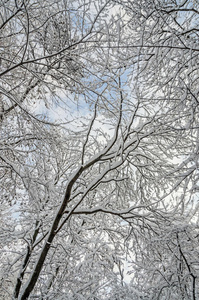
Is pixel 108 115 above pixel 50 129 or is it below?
above

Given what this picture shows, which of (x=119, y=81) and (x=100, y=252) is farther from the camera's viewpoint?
(x=100, y=252)

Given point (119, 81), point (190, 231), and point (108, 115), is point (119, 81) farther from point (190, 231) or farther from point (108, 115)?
point (190, 231)

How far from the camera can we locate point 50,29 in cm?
319

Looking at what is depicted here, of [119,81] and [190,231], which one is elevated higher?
[119,81]

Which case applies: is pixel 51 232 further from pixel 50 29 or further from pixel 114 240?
pixel 50 29

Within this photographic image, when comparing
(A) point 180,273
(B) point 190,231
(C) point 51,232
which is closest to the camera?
(A) point 180,273

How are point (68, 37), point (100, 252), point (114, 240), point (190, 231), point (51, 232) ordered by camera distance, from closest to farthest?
point (68, 37), point (190, 231), point (51, 232), point (100, 252), point (114, 240)

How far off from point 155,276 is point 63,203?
1.90 m

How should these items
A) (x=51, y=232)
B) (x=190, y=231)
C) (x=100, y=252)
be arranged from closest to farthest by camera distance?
(x=190, y=231) < (x=51, y=232) < (x=100, y=252)

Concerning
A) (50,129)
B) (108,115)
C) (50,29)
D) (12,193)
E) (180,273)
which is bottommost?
(180,273)

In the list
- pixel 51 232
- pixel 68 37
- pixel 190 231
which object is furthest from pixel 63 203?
pixel 68 37

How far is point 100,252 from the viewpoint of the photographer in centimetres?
507

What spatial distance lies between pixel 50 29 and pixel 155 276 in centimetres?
407

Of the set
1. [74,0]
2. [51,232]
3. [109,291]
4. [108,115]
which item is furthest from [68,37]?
[109,291]
